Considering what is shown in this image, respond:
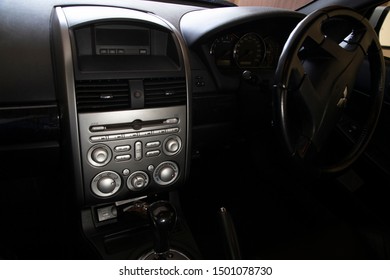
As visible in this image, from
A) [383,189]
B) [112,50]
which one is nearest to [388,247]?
[383,189]

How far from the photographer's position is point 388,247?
1021 mm

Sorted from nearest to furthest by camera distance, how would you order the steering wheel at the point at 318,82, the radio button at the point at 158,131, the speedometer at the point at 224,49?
the steering wheel at the point at 318,82, the radio button at the point at 158,131, the speedometer at the point at 224,49

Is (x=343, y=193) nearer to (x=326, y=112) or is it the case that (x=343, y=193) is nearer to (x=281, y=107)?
(x=326, y=112)

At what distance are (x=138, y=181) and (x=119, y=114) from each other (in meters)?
0.21

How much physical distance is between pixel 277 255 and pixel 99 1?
3.11 feet

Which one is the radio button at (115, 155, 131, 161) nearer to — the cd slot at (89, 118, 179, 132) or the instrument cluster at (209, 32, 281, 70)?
the cd slot at (89, 118, 179, 132)

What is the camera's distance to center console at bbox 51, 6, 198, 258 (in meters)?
0.78

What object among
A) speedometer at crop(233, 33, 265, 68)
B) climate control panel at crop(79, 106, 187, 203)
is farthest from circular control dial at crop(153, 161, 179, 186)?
speedometer at crop(233, 33, 265, 68)

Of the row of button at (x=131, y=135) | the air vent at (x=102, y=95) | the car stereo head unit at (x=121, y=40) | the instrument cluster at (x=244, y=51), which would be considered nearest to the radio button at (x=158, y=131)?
the row of button at (x=131, y=135)

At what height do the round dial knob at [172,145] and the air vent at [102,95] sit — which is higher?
the air vent at [102,95]

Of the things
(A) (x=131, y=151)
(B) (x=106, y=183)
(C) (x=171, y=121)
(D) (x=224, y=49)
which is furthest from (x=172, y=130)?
(D) (x=224, y=49)

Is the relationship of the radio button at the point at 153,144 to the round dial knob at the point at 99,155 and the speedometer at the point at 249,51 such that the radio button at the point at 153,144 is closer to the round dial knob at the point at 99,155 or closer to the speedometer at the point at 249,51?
the round dial knob at the point at 99,155

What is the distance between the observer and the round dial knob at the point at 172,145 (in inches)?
36.1

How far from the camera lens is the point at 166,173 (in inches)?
37.2
